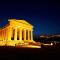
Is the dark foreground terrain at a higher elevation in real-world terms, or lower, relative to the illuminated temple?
lower

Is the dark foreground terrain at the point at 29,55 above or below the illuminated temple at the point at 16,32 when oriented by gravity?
below

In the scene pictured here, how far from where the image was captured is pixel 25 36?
265 ft

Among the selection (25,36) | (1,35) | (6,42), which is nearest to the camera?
(6,42)

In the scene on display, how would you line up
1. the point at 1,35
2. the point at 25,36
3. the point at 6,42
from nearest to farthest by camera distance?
the point at 6,42 → the point at 25,36 → the point at 1,35

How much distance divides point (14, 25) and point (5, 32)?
853 cm

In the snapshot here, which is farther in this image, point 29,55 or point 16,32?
point 16,32

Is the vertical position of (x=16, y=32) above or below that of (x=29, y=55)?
above

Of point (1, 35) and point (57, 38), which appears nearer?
point (1, 35)

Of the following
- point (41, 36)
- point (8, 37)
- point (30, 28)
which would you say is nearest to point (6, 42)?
point (8, 37)

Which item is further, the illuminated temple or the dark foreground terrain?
the illuminated temple

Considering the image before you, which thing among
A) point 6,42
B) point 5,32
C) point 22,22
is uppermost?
point 22,22

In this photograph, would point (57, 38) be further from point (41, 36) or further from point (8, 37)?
point (8, 37)

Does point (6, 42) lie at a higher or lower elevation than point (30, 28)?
lower

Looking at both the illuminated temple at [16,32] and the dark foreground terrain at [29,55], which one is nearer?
the dark foreground terrain at [29,55]
